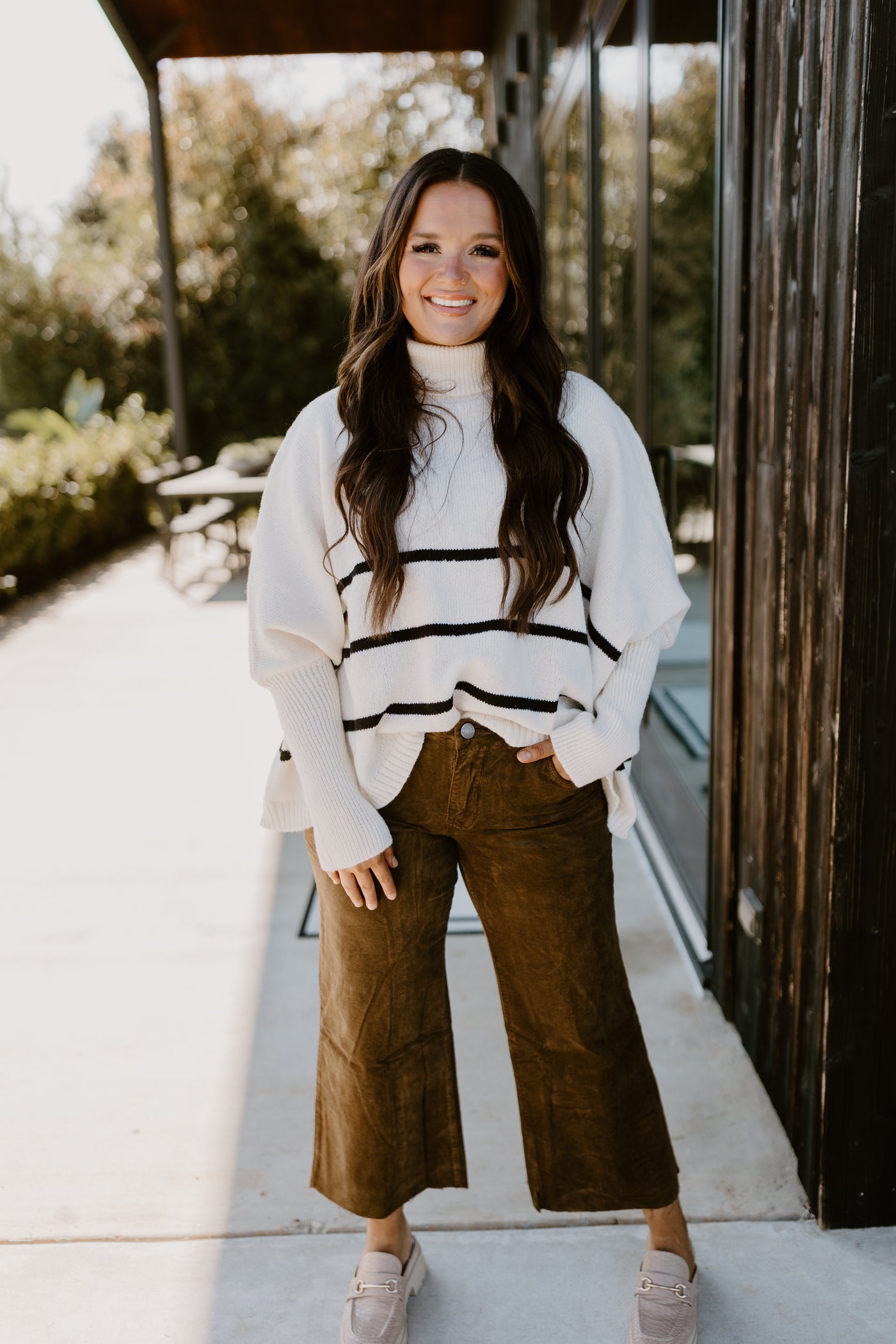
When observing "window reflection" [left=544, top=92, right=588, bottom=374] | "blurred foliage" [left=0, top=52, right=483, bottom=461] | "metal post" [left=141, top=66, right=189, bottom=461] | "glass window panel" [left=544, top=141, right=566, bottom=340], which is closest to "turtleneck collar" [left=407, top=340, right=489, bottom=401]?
"window reflection" [left=544, top=92, right=588, bottom=374]

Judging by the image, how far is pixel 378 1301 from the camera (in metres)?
1.65

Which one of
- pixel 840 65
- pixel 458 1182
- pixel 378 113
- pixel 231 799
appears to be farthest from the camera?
pixel 378 113

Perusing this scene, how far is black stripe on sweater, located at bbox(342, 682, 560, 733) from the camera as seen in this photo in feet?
4.69

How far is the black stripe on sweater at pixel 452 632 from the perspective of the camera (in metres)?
1.43

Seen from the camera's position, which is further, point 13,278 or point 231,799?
point 13,278

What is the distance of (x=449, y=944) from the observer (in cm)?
288

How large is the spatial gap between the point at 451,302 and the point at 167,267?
29.9ft

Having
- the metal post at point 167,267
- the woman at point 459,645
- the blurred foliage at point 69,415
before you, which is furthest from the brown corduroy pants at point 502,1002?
the blurred foliage at point 69,415

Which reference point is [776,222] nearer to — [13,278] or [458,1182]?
[458,1182]

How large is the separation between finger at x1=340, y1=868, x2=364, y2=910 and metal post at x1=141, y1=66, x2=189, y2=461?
886 centimetres

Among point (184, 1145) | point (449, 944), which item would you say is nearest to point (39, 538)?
point (449, 944)

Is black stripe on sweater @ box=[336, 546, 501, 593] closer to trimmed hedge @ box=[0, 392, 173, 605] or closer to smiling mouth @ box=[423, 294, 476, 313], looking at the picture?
smiling mouth @ box=[423, 294, 476, 313]

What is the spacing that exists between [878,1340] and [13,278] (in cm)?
1804

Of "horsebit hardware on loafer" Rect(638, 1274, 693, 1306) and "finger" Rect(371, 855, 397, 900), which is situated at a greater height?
"finger" Rect(371, 855, 397, 900)
